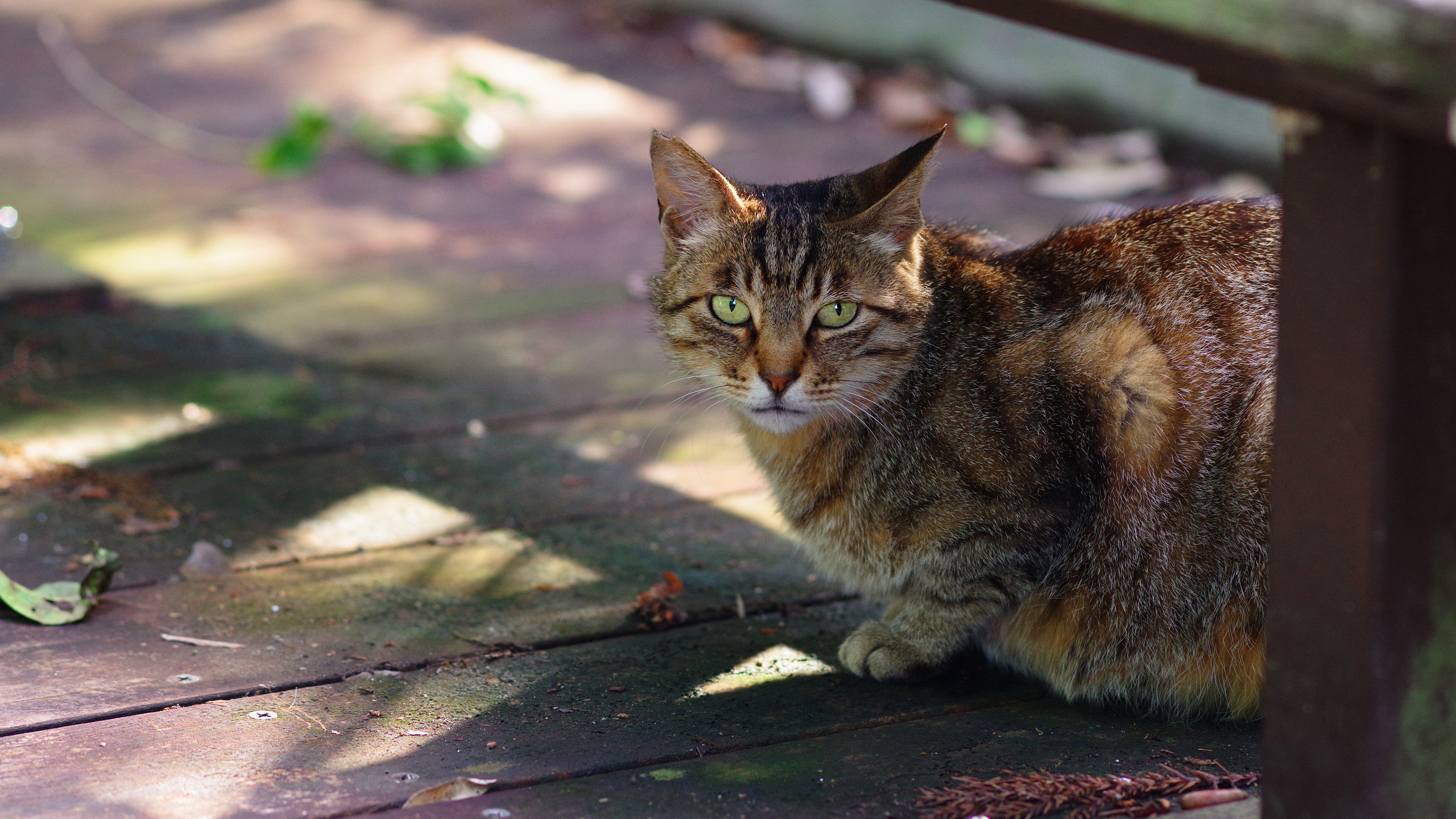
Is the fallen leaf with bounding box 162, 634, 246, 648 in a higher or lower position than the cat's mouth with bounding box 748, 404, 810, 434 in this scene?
lower

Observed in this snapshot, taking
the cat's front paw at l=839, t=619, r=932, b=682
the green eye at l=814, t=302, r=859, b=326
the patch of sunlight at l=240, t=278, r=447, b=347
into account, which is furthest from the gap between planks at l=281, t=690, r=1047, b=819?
the patch of sunlight at l=240, t=278, r=447, b=347

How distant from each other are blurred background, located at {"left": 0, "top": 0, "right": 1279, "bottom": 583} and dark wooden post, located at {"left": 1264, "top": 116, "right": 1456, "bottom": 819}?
1149 mm

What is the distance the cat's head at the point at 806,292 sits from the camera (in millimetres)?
2729

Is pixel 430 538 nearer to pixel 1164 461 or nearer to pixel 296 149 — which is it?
pixel 1164 461

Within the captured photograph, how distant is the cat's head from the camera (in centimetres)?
273

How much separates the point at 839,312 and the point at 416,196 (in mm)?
3790

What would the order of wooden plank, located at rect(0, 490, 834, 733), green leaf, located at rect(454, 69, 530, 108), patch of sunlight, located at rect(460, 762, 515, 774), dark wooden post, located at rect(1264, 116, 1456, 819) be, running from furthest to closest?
green leaf, located at rect(454, 69, 530, 108) → wooden plank, located at rect(0, 490, 834, 733) → patch of sunlight, located at rect(460, 762, 515, 774) → dark wooden post, located at rect(1264, 116, 1456, 819)

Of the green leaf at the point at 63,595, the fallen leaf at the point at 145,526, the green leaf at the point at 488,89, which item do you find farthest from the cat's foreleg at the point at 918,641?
the green leaf at the point at 488,89

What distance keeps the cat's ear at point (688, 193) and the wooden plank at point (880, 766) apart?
41.0 inches

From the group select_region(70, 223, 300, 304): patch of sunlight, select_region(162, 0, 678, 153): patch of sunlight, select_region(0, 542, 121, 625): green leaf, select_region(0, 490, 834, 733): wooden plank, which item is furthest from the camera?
select_region(162, 0, 678, 153): patch of sunlight

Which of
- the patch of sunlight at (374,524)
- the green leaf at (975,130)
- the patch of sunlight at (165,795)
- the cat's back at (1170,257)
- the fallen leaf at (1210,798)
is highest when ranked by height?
the green leaf at (975,130)

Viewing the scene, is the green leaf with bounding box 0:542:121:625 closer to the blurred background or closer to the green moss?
the blurred background

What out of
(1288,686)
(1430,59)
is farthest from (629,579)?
(1430,59)

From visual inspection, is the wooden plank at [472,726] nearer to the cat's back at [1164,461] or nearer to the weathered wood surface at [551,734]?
the weathered wood surface at [551,734]
